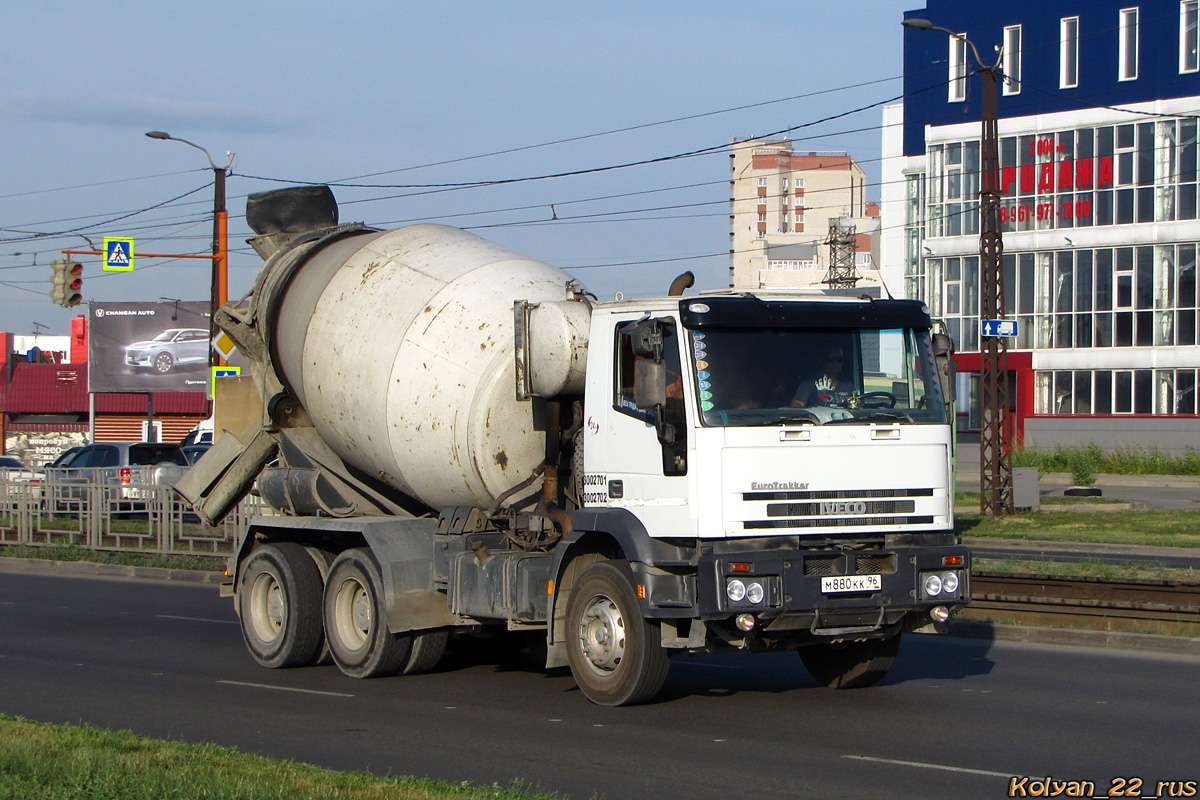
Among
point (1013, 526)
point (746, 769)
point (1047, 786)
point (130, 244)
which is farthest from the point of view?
point (130, 244)

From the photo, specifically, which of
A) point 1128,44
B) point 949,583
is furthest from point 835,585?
point 1128,44

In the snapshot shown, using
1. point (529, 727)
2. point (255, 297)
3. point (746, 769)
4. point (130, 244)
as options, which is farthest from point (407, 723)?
point (130, 244)

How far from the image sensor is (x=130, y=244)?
32938 millimetres

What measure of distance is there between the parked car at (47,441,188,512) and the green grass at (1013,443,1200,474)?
2510 centimetres

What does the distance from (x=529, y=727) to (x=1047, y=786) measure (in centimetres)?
349

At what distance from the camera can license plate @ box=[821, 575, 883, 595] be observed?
920 cm

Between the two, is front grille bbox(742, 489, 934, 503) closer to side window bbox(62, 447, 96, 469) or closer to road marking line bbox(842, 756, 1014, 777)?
road marking line bbox(842, 756, 1014, 777)

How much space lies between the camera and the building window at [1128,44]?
163ft

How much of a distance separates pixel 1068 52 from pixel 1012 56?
240cm

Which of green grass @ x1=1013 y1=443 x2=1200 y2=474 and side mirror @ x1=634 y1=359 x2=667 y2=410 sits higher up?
side mirror @ x1=634 y1=359 x2=667 y2=410

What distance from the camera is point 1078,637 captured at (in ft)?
44.2

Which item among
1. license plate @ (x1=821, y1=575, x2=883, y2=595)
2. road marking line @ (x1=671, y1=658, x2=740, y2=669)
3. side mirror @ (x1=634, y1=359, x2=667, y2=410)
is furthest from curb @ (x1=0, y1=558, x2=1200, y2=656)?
side mirror @ (x1=634, y1=359, x2=667, y2=410)

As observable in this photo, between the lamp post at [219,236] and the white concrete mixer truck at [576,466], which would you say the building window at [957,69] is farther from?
the white concrete mixer truck at [576,466]

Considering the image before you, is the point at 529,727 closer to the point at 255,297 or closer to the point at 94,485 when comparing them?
the point at 255,297
